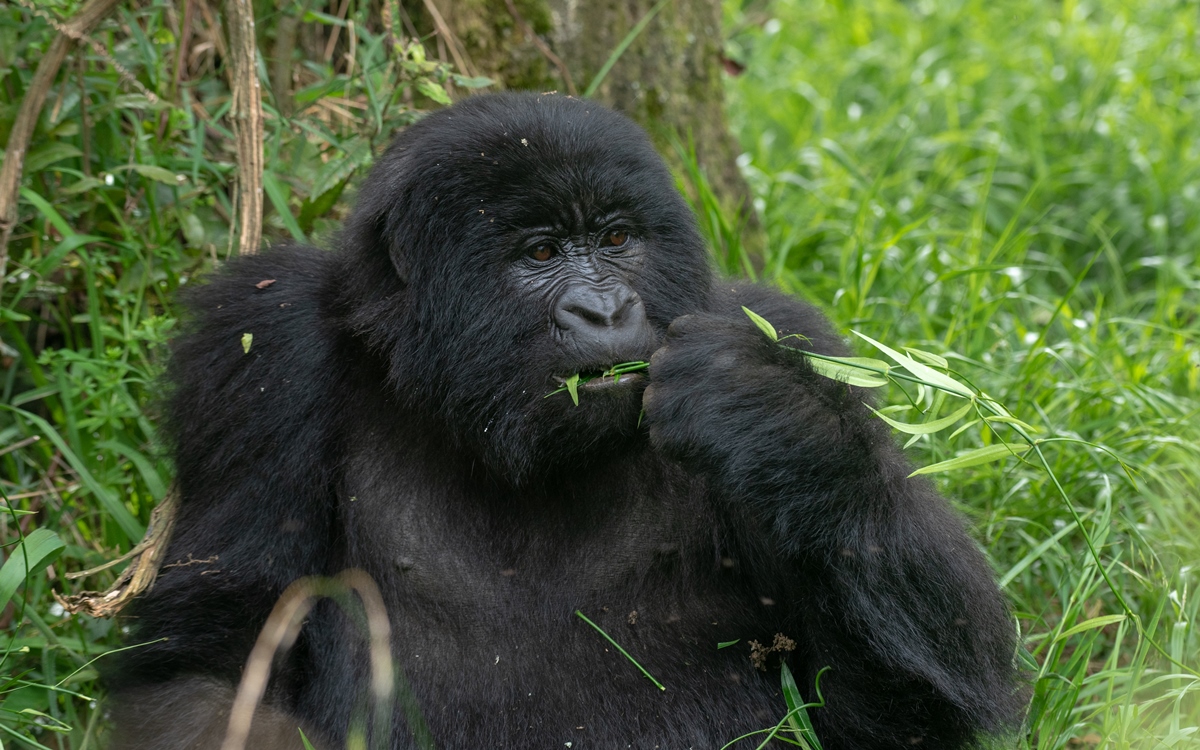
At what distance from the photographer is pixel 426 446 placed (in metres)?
3.34

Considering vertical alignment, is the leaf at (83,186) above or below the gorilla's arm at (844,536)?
above

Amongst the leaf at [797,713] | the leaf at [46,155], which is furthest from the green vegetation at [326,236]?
the leaf at [797,713]

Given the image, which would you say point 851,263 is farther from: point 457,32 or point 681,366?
point 681,366

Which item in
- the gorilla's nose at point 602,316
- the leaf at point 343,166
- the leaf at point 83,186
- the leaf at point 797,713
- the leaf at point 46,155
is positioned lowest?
the leaf at point 797,713

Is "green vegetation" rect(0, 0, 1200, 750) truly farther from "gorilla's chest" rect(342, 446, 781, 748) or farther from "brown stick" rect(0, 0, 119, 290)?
"gorilla's chest" rect(342, 446, 781, 748)

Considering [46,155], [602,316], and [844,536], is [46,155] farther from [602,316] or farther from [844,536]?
[844,536]

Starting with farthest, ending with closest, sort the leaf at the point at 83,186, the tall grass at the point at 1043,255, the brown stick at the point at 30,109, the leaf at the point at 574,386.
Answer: the leaf at the point at 83,186 < the brown stick at the point at 30,109 < the tall grass at the point at 1043,255 < the leaf at the point at 574,386

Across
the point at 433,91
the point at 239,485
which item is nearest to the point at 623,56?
the point at 433,91

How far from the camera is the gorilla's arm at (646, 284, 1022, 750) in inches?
111

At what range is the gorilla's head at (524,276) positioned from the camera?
9.87 feet

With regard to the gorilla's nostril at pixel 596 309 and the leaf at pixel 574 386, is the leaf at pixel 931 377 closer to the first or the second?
the gorilla's nostril at pixel 596 309

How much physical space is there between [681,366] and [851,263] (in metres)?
2.82

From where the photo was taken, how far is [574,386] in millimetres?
2934

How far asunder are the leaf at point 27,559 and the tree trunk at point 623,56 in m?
2.39
